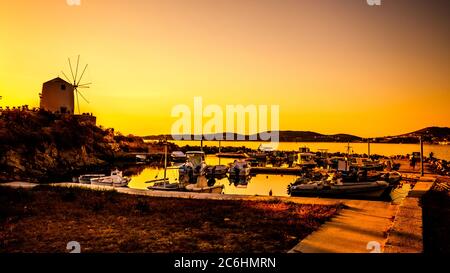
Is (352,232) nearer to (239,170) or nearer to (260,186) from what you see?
(260,186)

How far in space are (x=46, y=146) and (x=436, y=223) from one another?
73.7 metres

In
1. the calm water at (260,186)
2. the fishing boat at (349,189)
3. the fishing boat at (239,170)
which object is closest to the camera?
the fishing boat at (349,189)

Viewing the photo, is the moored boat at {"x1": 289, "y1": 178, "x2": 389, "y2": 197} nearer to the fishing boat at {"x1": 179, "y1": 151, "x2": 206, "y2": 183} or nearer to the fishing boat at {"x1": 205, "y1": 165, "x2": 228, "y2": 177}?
the fishing boat at {"x1": 179, "y1": 151, "x2": 206, "y2": 183}

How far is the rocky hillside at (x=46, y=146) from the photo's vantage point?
6059 cm

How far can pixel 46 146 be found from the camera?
71.1 metres

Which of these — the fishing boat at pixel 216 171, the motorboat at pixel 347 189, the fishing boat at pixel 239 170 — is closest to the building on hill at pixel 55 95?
the fishing boat at pixel 216 171

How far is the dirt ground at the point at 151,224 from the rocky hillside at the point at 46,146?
42.2m

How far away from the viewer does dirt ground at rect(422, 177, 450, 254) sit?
8.64 meters

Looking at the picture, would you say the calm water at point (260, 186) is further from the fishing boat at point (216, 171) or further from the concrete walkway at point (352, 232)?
the concrete walkway at point (352, 232)

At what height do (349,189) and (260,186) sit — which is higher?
(349,189)

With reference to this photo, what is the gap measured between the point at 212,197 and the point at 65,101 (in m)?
87.2

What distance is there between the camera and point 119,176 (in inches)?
1597

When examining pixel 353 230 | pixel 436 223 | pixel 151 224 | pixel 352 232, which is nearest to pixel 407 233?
pixel 352 232
